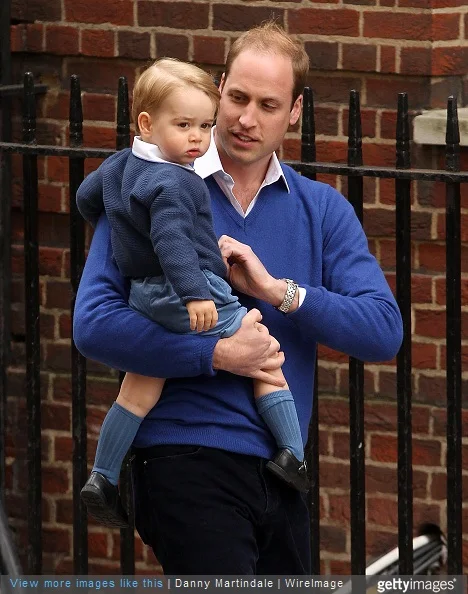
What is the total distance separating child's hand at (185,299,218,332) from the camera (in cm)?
263

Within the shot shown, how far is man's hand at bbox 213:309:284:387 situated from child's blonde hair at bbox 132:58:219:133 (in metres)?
0.46

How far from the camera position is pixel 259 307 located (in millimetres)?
2943

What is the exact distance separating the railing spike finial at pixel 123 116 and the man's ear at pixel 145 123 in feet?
2.83

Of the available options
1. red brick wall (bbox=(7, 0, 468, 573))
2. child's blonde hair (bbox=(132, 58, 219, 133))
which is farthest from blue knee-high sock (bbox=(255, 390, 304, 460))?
red brick wall (bbox=(7, 0, 468, 573))

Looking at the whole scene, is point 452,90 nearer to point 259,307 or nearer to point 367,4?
point 367,4

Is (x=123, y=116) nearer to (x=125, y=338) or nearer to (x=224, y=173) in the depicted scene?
(x=224, y=173)

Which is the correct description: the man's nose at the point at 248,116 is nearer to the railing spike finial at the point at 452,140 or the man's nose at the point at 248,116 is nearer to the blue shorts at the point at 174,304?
the blue shorts at the point at 174,304

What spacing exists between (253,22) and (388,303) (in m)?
1.94

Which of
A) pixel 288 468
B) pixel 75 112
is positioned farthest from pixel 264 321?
pixel 75 112

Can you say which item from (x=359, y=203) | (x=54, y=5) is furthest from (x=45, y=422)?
(x=359, y=203)

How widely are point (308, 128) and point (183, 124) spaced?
929mm

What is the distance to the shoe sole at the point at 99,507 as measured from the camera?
2932mm

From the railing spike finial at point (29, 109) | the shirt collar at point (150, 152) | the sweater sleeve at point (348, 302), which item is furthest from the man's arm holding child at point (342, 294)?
A: the railing spike finial at point (29, 109)

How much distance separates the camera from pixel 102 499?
294cm
